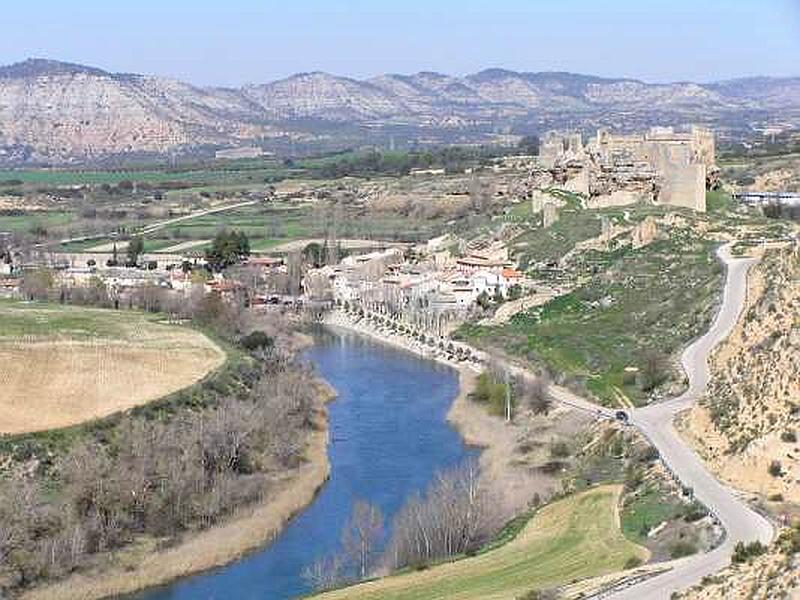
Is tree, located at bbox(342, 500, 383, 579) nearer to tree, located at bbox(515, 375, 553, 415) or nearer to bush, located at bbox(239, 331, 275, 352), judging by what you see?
tree, located at bbox(515, 375, 553, 415)

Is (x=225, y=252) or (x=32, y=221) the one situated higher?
(x=225, y=252)

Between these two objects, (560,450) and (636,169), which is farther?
(636,169)

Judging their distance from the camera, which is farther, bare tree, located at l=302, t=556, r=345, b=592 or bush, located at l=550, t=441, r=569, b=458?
bush, located at l=550, t=441, r=569, b=458

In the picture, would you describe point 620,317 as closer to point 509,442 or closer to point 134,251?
point 509,442

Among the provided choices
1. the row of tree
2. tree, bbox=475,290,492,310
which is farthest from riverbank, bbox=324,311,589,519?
tree, bbox=475,290,492,310

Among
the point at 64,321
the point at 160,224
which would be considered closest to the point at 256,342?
the point at 64,321

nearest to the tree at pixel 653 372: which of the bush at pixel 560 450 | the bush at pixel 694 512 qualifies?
the bush at pixel 560 450
